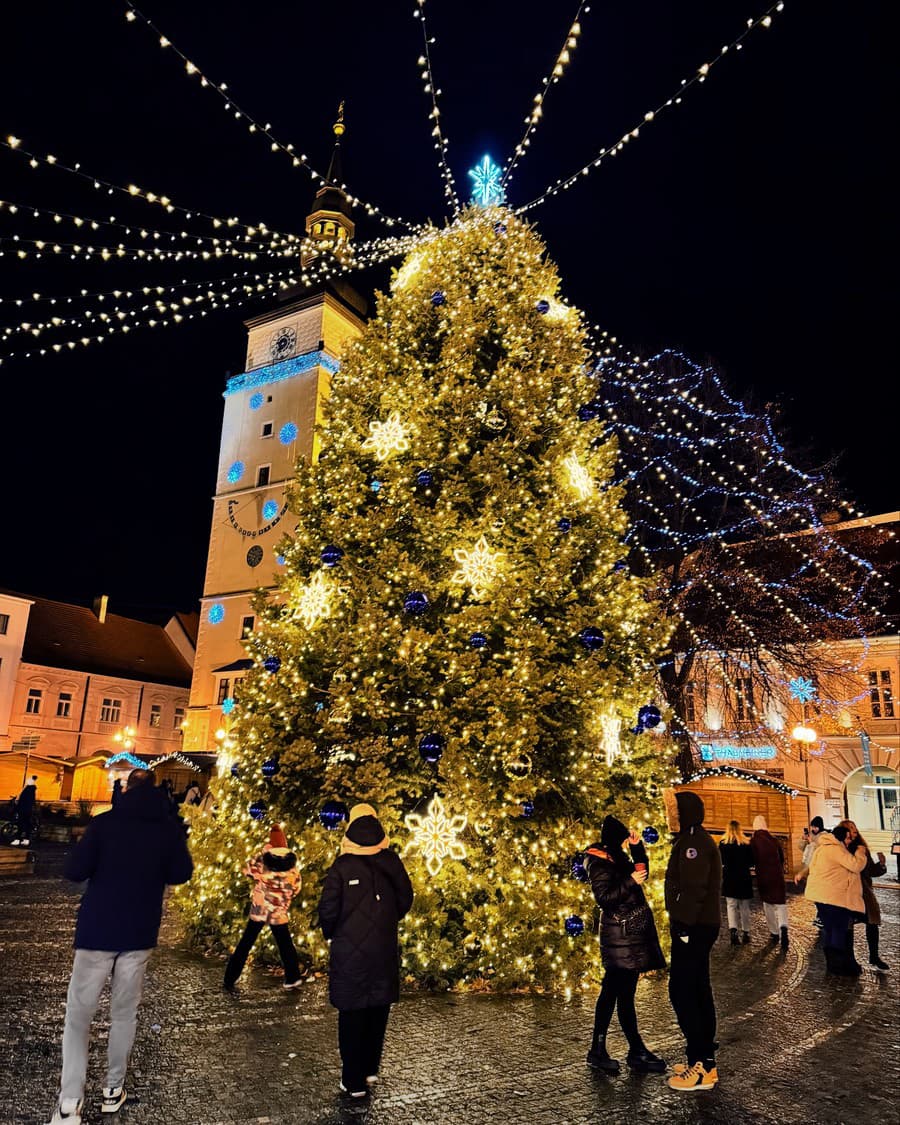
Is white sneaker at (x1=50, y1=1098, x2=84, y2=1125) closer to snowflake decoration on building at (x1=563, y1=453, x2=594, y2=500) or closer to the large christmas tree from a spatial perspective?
the large christmas tree

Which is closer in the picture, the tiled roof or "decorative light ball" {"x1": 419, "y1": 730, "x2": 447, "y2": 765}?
"decorative light ball" {"x1": 419, "y1": 730, "x2": 447, "y2": 765}

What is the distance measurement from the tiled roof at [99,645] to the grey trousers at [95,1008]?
43.0 metres

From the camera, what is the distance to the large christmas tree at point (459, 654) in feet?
26.8

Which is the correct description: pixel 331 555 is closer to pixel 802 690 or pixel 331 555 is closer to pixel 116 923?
pixel 116 923

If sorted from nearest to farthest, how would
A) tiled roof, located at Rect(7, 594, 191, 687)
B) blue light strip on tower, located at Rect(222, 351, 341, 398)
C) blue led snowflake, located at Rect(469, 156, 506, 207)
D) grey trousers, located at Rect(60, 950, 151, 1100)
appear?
grey trousers, located at Rect(60, 950, 151, 1100) < blue led snowflake, located at Rect(469, 156, 506, 207) < blue light strip on tower, located at Rect(222, 351, 341, 398) < tiled roof, located at Rect(7, 594, 191, 687)

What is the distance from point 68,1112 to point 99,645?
47853 millimetres

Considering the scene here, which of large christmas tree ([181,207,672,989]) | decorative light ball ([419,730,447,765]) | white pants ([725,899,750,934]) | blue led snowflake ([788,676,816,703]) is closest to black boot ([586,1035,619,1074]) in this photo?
large christmas tree ([181,207,672,989])

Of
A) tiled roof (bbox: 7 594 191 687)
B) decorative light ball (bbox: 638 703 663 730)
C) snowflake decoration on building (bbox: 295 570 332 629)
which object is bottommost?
decorative light ball (bbox: 638 703 663 730)

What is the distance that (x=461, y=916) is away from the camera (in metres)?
8.17

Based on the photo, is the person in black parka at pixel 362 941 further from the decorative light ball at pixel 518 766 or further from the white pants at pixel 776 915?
the white pants at pixel 776 915

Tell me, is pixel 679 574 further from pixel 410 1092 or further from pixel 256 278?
pixel 410 1092

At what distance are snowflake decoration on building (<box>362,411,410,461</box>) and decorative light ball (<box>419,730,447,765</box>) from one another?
374 centimetres

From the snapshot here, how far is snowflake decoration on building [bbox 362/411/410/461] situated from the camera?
10023mm

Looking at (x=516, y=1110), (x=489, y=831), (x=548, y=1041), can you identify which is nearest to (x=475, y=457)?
(x=489, y=831)
